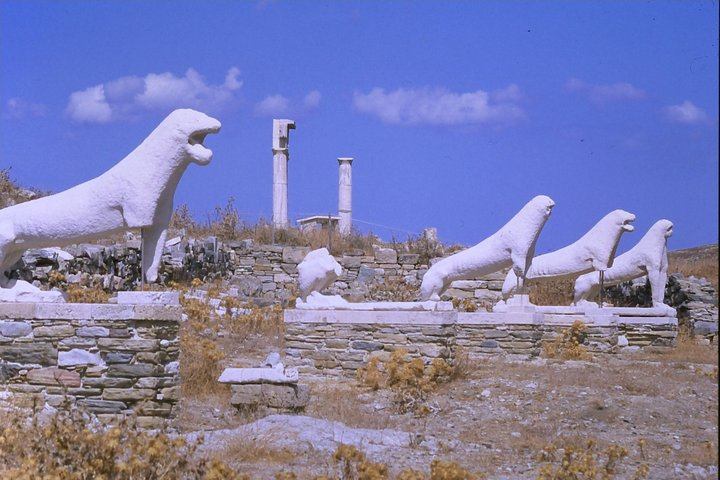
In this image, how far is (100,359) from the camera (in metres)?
7.91

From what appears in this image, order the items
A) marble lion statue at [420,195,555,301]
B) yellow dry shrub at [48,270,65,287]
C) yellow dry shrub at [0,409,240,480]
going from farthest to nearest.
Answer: yellow dry shrub at [48,270,65,287] < marble lion statue at [420,195,555,301] < yellow dry shrub at [0,409,240,480]

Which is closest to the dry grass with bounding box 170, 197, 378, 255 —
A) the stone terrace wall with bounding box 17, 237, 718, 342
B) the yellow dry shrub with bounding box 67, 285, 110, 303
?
the stone terrace wall with bounding box 17, 237, 718, 342

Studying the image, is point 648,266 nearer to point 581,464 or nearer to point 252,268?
point 252,268

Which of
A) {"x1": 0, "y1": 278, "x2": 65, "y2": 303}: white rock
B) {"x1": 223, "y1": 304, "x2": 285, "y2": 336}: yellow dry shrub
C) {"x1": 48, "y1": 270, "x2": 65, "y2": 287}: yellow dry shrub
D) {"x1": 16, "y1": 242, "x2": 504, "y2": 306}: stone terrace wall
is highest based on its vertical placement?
{"x1": 16, "y1": 242, "x2": 504, "y2": 306}: stone terrace wall

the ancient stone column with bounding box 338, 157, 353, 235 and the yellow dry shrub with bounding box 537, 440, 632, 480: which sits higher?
the ancient stone column with bounding box 338, 157, 353, 235

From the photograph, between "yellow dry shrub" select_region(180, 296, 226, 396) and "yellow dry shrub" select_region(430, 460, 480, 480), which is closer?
"yellow dry shrub" select_region(430, 460, 480, 480)

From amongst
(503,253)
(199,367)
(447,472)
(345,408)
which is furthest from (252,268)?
(447,472)

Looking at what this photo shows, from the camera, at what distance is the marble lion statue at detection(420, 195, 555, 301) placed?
43.8 ft

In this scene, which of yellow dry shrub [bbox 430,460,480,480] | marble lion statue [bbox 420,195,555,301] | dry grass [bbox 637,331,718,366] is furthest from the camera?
dry grass [bbox 637,331,718,366]

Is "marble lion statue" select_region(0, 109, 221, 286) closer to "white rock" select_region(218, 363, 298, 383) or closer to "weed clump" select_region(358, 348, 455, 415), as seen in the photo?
"white rock" select_region(218, 363, 298, 383)

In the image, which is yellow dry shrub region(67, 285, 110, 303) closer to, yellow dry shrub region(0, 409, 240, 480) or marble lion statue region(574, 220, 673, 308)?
yellow dry shrub region(0, 409, 240, 480)

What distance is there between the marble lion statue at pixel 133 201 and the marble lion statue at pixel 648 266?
9.67 metres

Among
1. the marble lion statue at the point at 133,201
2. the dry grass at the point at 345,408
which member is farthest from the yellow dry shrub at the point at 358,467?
the marble lion statue at the point at 133,201

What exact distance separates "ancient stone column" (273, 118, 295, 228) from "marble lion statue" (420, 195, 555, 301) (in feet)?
37.7
